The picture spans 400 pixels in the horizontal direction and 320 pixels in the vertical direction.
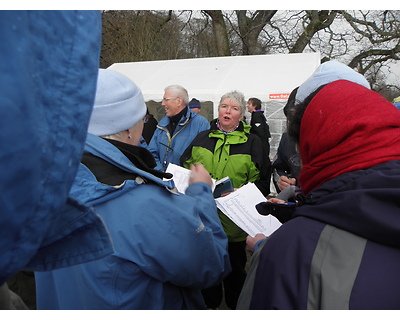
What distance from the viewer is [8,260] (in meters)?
0.37

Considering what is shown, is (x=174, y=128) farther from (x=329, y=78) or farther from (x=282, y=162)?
(x=329, y=78)

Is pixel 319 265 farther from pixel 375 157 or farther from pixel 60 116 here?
pixel 60 116

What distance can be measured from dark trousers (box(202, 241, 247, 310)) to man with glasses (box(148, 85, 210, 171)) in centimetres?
130

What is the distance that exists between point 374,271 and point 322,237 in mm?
139

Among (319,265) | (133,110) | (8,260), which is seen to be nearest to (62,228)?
(8,260)

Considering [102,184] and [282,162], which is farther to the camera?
[282,162]

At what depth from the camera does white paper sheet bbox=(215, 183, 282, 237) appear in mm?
1806

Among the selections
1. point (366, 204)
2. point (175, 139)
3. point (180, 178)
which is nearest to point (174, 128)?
point (175, 139)

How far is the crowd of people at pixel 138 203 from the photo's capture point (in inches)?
14.0

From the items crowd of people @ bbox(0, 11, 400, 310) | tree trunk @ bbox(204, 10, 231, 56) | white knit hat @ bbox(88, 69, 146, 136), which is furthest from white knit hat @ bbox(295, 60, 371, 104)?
tree trunk @ bbox(204, 10, 231, 56)

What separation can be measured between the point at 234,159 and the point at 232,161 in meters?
0.02

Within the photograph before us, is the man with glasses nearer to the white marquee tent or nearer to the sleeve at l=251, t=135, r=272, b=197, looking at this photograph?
the sleeve at l=251, t=135, r=272, b=197

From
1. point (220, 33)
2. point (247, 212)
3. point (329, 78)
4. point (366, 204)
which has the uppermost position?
point (220, 33)

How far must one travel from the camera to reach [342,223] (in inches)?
32.1
